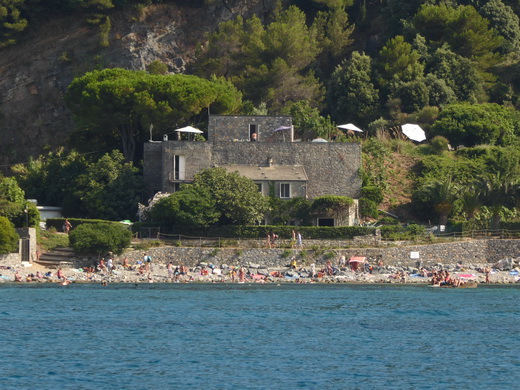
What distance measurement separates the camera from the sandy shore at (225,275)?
2785 inches

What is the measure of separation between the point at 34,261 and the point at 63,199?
34.1 ft

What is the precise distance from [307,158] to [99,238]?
16.7 metres

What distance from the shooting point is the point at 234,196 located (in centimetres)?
7544

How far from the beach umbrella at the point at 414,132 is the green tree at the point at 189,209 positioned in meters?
19.9

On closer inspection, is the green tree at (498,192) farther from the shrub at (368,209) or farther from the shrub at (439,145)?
the shrub at (439,145)

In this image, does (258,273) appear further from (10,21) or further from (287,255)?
(10,21)

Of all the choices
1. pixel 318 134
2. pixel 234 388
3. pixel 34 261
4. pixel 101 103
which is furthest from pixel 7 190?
pixel 234 388

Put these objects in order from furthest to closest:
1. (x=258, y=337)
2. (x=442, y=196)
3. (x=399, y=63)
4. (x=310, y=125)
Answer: (x=399, y=63), (x=310, y=125), (x=442, y=196), (x=258, y=337)

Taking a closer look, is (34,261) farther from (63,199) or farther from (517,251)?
(517,251)

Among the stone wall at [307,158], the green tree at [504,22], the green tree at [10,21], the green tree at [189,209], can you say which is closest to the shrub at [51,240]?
the green tree at [189,209]

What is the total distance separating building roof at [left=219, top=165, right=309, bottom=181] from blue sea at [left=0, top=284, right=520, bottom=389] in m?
11.2

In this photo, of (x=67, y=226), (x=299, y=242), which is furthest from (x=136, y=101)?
(x=299, y=242)

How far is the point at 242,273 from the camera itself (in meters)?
72.0

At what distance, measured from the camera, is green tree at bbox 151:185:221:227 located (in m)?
74.3
